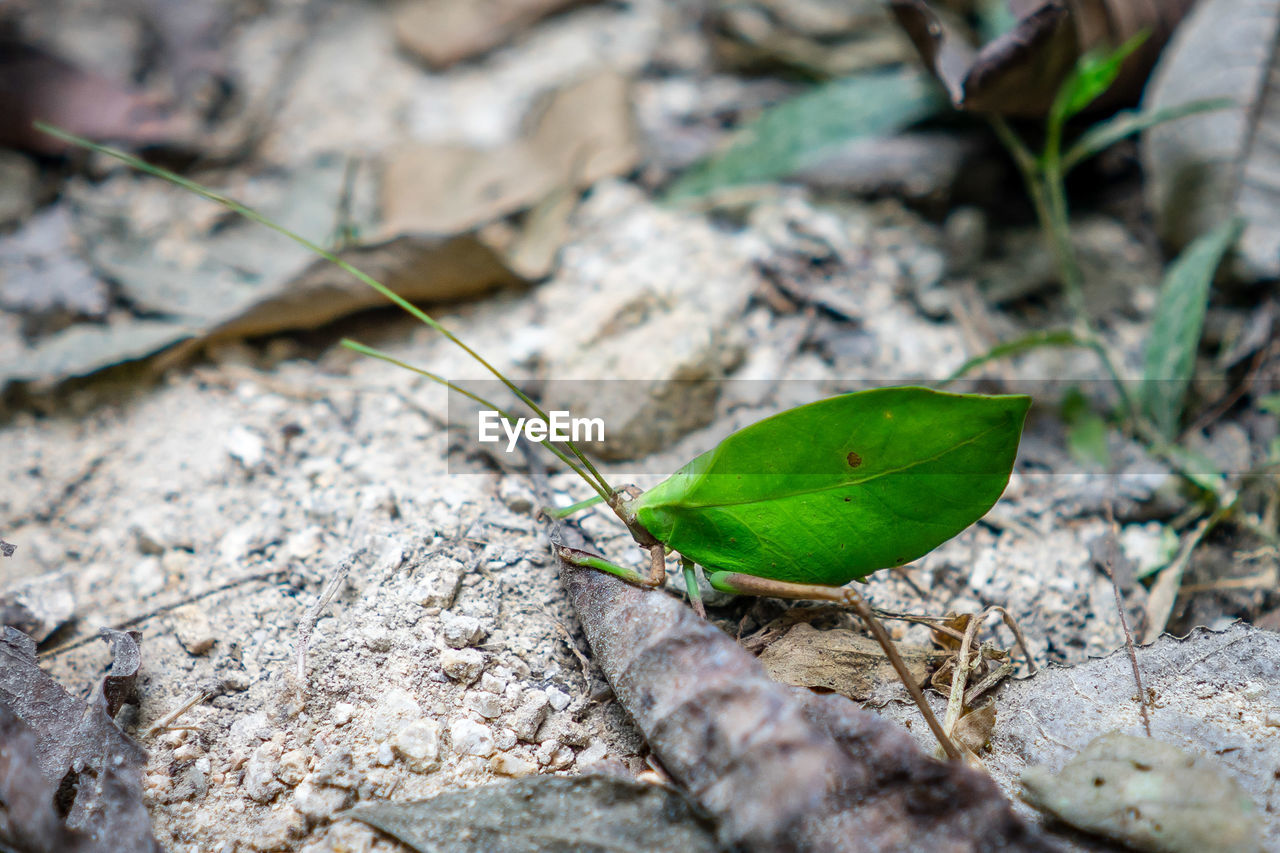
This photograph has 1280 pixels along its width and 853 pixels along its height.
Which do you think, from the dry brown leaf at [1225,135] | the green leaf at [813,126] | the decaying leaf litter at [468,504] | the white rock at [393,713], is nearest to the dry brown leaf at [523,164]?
the decaying leaf litter at [468,504]

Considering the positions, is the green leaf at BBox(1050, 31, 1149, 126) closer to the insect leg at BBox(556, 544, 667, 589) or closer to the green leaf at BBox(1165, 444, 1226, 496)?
the green leaf at BBox(1165, 444, 1226, 496)

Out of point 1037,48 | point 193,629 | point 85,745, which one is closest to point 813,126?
point 1037,48

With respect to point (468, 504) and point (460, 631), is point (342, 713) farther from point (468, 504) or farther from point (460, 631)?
point (468, 504)

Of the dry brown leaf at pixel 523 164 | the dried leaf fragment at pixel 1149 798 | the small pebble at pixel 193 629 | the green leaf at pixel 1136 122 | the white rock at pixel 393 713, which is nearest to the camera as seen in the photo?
the dried leaf fragment at pixel 1149 798

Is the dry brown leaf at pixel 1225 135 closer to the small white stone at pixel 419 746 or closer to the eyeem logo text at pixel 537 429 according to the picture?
the eyeem logo text at pixel 537 429

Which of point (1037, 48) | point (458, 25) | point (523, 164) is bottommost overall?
point (523, 164)
